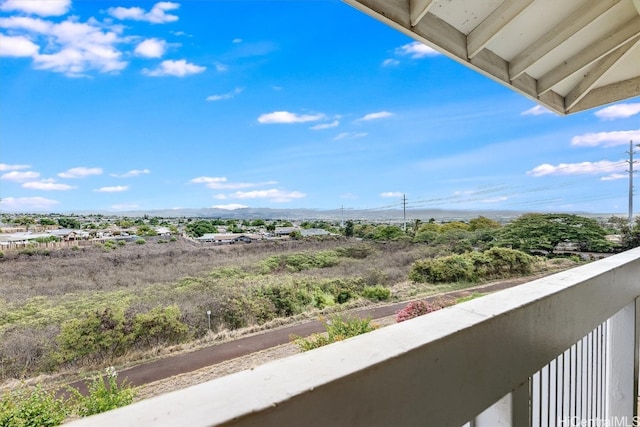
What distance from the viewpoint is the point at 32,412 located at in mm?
1433

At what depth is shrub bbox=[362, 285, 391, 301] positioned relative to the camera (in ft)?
14.6

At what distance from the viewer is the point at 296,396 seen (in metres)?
0.23

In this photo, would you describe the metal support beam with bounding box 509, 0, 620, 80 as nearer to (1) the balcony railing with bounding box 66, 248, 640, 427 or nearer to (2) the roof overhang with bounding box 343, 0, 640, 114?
(2) the roof overhang with bounding box 343, 0, 640, 114

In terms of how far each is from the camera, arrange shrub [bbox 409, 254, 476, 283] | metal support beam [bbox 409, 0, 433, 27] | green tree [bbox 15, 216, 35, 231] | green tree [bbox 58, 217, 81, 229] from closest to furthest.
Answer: metal support beam [bbox 409, 0, 433, 27]
green tree [bbox 15, 216, 35, 231]
green tree [bbox 58, 217, 81, 229]
shrub [bbox 409, 254, 476, 283]

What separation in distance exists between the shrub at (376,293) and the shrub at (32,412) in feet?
11.2

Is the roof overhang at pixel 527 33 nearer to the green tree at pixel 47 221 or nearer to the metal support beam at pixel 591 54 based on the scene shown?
the metal support beam at pixel 591 54

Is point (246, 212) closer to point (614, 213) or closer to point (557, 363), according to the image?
point (614, 213)

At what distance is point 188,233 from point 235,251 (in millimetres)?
716

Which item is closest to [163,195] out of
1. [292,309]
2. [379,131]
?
[292,309]

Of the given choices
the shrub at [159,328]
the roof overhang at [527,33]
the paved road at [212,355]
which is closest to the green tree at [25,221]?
the shrub at [159,328]

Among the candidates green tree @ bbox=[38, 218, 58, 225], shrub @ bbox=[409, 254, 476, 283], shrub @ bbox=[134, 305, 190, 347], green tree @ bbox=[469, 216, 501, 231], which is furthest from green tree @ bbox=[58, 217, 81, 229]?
green tree @ bbox=[469, 216, 501, 231]

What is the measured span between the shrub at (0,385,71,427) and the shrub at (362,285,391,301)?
3.42 m

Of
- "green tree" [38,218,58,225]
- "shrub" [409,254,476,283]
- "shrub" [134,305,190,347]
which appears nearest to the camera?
"shrub" [134,305,190,347]

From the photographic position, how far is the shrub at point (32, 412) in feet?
4.22
